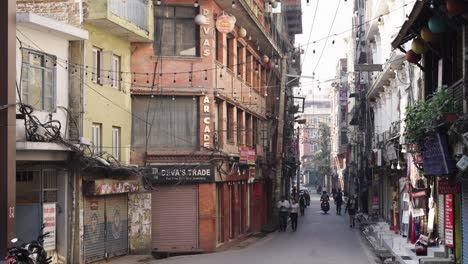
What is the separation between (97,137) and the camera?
72.5 ft

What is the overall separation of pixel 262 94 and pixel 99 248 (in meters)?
20.7

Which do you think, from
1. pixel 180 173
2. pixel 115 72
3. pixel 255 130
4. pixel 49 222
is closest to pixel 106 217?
pixel 49 222

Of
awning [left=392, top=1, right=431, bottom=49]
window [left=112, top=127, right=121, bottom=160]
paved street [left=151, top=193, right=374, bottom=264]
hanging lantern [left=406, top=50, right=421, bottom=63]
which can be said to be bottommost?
paved street [left=151, top=193, right=374, bottom=264]

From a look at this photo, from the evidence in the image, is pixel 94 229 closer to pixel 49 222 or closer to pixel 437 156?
pixel 49 222

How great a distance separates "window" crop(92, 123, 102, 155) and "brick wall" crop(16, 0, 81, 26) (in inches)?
129

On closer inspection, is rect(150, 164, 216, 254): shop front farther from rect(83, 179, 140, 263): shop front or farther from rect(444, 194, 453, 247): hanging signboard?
rect(444, 194, 453, 247): hanging signboard

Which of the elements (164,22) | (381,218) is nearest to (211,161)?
(164,22)

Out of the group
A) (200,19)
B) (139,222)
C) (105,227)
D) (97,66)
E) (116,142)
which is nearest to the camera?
(97,66)

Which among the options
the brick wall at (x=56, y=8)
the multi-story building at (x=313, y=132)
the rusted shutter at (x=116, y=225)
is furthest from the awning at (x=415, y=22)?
the multi-story building at (x=313, y=132)

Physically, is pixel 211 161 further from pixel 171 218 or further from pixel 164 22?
pixel 164 22

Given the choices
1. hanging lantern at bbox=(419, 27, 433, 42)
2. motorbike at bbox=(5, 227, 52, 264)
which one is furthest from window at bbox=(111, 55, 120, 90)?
hanging lantern at bbox=(419, 27, 433, 42)

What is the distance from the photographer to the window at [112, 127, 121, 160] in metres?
23.7

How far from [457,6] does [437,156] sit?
384cm

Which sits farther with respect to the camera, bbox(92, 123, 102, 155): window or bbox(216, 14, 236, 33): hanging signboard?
bbox(216, 14, 236, 33): hanging signboard
